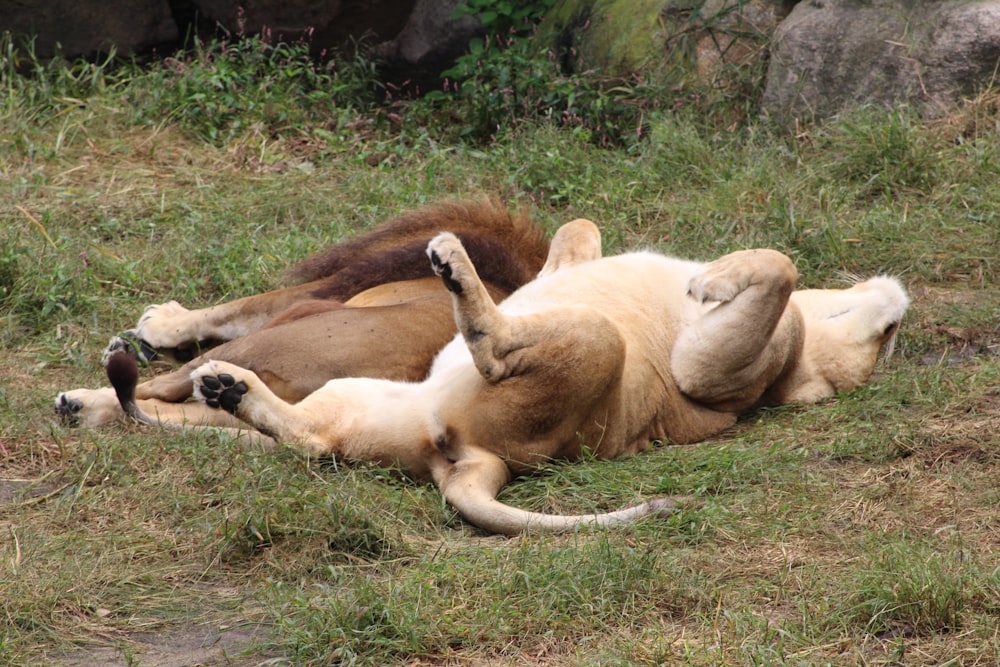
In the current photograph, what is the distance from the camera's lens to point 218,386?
374 centimetres

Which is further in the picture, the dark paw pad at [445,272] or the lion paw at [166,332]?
the lion paw at [166,332]

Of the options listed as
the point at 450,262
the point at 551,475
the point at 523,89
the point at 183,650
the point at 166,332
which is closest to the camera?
the point at 183,650

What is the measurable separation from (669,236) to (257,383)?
2772 millimetres

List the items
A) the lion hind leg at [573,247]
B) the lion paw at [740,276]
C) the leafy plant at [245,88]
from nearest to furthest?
1. the lion paw at [740,276]
2. the lion hind leg at [573,247]
3. the leafy plant at [245,88]

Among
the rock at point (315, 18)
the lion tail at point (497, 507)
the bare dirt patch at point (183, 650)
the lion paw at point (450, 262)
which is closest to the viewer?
the bare dirt patch at point (183, 650)

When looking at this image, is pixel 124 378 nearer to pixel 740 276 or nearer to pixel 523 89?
pixel 740 276

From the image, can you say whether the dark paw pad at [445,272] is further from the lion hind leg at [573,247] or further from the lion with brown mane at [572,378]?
the lion hind leg at [573,247]

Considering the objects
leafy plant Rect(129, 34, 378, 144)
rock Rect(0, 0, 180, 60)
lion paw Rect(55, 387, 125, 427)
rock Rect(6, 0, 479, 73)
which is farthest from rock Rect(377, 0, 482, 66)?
lion paw Rect(55, 387, 125, 427)

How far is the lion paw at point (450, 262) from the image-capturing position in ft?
12.1

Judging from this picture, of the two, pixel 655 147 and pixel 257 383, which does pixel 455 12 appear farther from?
pixel 257 383

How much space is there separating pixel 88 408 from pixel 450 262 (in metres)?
1.43

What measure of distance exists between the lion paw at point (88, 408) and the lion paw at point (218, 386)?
0.63m

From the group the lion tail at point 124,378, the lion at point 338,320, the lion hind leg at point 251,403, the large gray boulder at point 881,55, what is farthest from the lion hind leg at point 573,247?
the large gray boulder at point 881,55

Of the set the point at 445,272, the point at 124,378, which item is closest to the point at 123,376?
the point at 124,378
